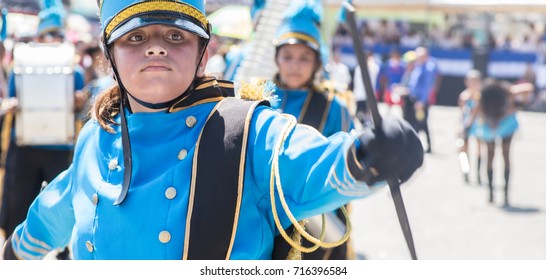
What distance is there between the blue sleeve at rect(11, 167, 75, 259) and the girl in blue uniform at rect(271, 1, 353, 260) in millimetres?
1885

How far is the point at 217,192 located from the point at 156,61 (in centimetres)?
36

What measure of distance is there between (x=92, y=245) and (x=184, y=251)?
30 centimetres

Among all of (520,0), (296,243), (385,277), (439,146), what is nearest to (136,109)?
(296,243)

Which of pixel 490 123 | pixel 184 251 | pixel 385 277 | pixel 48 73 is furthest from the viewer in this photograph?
pixel 490 123

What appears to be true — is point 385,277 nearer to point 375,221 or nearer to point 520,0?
point 375,221

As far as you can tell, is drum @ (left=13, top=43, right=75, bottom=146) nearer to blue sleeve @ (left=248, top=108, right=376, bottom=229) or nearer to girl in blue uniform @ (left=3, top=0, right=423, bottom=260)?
girl in blue uniform @ (left=3, top=0, right=423, bottom=260)

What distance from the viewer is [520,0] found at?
64.2 ft

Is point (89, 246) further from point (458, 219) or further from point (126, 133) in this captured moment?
point (458, 219)

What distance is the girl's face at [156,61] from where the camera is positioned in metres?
2.06

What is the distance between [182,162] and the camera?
2.07 meters

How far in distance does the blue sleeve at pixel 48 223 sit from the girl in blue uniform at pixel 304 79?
6.19 ft

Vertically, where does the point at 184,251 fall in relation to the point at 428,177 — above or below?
above

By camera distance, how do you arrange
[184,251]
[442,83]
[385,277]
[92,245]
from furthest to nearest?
1. [442,83]
2. [385,277]
3. [92,245]
4. [184,251]

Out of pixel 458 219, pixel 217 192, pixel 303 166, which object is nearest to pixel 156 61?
pixel 217 192
